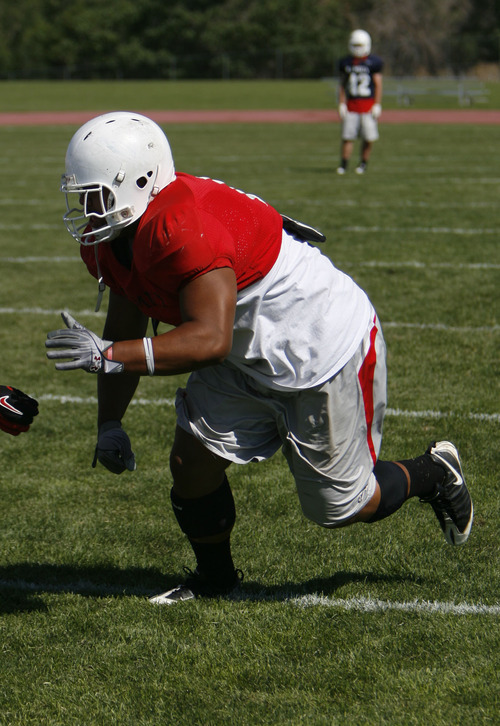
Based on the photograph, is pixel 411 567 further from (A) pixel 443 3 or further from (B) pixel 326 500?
(A) pixel 443 3

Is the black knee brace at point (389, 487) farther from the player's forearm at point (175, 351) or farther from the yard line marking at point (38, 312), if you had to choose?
the yard line marking at point (38, 312)

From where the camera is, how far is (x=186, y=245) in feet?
8.40

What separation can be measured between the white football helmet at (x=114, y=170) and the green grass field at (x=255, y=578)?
1357 millimetres

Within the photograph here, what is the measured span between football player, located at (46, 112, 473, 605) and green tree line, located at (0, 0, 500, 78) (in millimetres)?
47954

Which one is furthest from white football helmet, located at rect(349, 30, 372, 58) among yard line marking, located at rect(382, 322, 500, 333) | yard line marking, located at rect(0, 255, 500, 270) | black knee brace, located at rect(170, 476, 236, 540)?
black knee brace, located at rect(170, 476, 236, 540)

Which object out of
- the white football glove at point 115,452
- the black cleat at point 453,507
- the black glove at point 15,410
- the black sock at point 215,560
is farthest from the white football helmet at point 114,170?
the black cleat at point 453,507

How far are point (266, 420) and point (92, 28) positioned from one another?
178ft

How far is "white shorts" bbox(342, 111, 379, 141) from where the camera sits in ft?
45.6

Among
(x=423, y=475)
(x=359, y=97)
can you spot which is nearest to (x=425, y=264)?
(x=423, y=475)

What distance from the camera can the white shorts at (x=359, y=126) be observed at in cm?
1390

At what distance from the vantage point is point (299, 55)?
49.1 m

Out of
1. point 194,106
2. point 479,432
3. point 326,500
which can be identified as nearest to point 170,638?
point 326,500

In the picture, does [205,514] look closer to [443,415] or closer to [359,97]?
[443,415]

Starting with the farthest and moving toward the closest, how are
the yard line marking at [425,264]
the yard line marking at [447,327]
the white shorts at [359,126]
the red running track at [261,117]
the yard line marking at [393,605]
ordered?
1. the red running track at [261,117]
2. the white shorts at [359,126]
3. the yard line marking at [425,264]
4. the yard line marking at [447,327]
5. the yard line marking at [393,605]
